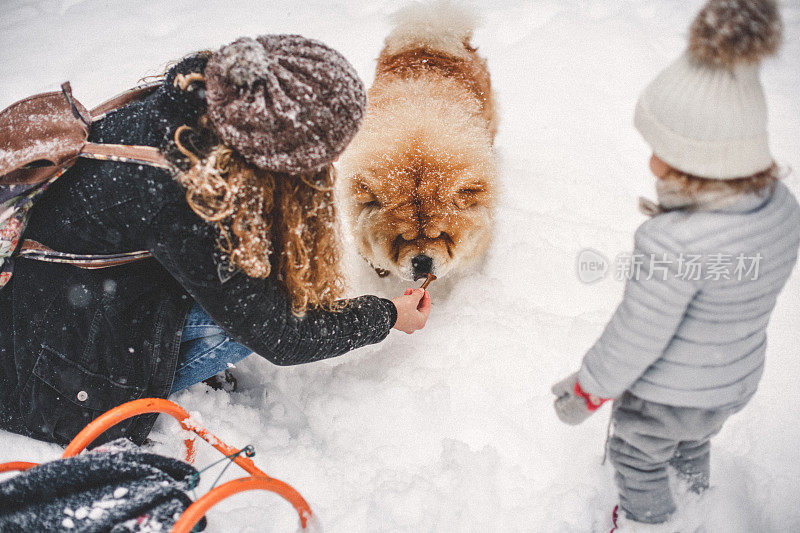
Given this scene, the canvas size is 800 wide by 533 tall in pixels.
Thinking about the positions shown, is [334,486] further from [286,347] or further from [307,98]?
[307,98]

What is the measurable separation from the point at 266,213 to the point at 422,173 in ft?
2.71

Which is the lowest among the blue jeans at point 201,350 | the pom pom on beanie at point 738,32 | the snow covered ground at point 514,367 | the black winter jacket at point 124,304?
the snow covered ground at point 514,367

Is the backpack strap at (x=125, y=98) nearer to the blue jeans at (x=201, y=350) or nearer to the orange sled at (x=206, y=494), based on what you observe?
the blue jeans at (x=201, y=350)

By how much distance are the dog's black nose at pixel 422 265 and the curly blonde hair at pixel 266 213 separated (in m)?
0.54

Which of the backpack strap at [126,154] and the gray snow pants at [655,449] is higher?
the backpack strap at [126,154]

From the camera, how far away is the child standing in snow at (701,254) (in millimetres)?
900

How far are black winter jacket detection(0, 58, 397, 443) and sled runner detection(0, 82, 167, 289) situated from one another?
0.03 metres

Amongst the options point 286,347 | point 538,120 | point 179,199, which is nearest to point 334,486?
point 286,347

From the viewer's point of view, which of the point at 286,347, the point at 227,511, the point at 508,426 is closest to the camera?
the point at 286,347

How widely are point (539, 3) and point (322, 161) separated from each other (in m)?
3.55

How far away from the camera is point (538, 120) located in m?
3.08

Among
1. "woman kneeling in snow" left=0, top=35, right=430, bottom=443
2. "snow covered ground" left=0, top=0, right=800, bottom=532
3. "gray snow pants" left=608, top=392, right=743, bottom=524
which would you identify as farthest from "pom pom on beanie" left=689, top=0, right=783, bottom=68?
"snow covered ground" left=0, top=0, right=800, bottom=532

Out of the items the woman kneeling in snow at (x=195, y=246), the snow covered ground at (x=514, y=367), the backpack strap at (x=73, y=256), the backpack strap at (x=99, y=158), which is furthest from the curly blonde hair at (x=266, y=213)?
the snow covered ground at (x=514, y=367)

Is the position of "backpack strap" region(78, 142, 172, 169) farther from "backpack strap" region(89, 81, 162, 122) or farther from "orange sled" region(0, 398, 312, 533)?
"orange sled" region(0, 398, 312, 533)
